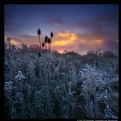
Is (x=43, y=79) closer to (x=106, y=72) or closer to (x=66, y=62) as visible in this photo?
(x=66, y=62)

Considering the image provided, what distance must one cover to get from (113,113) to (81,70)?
3.02 feet

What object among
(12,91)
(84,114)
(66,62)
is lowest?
(84,114)

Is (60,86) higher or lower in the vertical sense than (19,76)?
lower

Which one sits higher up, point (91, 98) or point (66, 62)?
point (66, 62)

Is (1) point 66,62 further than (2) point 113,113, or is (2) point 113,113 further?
(1) point 66,62

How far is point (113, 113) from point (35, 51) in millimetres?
1698

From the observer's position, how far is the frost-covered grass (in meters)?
5.86

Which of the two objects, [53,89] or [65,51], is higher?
[65,51]

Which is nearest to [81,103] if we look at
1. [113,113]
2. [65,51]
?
[113,113]

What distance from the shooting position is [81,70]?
239 inches

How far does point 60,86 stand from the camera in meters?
6.02

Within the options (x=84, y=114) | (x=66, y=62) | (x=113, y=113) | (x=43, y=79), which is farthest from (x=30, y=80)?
(x=113, y=113)

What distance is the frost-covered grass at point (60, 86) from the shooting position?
5856mm

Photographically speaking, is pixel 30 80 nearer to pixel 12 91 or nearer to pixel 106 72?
pixel 12 91
